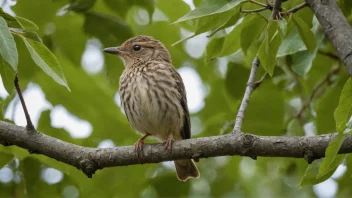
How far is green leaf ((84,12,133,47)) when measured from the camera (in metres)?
5.12

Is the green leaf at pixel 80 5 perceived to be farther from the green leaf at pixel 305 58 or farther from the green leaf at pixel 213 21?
the green leaf at pixel 305 58

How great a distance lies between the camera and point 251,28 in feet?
13.5

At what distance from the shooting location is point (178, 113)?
5660mm

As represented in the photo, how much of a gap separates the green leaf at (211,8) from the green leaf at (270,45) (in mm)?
228

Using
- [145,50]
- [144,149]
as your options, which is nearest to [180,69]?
[145,50]

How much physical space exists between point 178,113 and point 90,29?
3.46 feet

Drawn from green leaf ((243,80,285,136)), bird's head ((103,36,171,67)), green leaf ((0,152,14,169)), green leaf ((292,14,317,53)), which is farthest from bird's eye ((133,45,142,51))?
green leaf ((292,14,317,53))

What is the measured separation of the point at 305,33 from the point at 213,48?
0.66m

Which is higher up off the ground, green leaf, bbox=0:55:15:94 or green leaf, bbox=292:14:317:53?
green leaf, bbox=292:14:317:53

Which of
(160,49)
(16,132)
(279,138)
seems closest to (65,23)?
(160,49)

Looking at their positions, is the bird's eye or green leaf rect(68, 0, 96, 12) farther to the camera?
the bird's eye

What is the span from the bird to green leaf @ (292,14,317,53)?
5.41 ft

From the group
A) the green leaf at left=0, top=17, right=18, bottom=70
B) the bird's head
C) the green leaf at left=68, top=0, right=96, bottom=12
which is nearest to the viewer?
the green leaf at left=0, top=17, right=18, bottom=70

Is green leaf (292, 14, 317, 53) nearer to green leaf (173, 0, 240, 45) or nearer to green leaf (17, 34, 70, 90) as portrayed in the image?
green leaf (173, 0, 240, 45)
